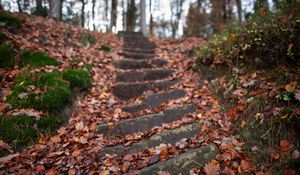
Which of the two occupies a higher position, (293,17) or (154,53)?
(293,17)

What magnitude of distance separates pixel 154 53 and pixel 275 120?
5.75 meters

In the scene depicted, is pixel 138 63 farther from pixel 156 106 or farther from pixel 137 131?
pixel 137 131

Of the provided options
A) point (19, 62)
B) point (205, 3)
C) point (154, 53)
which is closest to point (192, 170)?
point (19, 62)

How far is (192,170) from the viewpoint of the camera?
3303 millimetres

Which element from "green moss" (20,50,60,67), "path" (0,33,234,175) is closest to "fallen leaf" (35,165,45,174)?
"path" (0,33,234,175)

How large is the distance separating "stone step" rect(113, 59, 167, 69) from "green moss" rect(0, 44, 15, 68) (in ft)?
8.59

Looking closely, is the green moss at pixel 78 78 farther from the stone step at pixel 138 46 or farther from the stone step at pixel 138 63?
the stone step at pixel 138 46

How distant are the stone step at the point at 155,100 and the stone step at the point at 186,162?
1928 mm

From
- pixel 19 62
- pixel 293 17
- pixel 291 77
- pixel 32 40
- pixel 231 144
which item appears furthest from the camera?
pixel 32 40

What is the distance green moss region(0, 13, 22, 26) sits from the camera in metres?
7.28

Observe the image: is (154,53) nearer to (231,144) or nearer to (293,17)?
(293,17)

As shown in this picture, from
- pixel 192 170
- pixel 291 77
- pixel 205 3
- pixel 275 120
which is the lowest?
pixel 192 170

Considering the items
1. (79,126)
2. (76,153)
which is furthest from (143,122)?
(76,153)

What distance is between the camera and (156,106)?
17.6 ft
